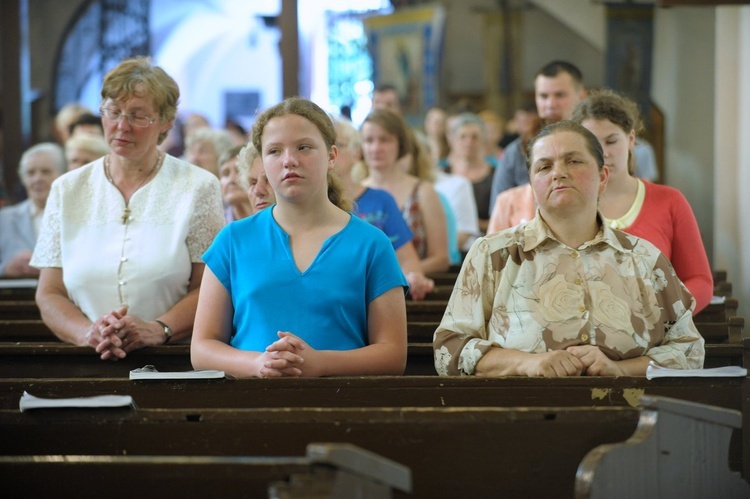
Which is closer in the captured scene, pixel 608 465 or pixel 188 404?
pixel 608 465

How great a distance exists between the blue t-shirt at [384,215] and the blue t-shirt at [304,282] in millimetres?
1491

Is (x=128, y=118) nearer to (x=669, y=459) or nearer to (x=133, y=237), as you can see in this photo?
(x=133, y=237)

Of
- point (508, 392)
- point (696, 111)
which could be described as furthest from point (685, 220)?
point (696, 111)

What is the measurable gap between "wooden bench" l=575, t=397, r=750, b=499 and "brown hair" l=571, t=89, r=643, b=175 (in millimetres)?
1665

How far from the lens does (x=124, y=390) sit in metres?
3.08

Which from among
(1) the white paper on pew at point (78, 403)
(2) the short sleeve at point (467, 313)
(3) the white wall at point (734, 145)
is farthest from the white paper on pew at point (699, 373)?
(3) the white wall at point (734, 145)

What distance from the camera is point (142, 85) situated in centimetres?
393

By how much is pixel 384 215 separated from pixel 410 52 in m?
10.2

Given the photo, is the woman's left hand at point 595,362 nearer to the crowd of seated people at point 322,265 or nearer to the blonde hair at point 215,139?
the crowd of seated people at point 322,265

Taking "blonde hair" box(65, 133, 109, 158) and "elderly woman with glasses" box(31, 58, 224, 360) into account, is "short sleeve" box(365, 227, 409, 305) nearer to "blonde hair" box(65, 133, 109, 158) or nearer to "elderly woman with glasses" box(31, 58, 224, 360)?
"elderly woman with glasses" box(31, 58, 224, 360)

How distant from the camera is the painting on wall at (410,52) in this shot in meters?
14.5

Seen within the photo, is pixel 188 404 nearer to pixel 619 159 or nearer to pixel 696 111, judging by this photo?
pixel 619 159

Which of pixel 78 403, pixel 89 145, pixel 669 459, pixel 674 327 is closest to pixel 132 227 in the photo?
pixel 78 403

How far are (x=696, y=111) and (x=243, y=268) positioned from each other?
30.5ft
